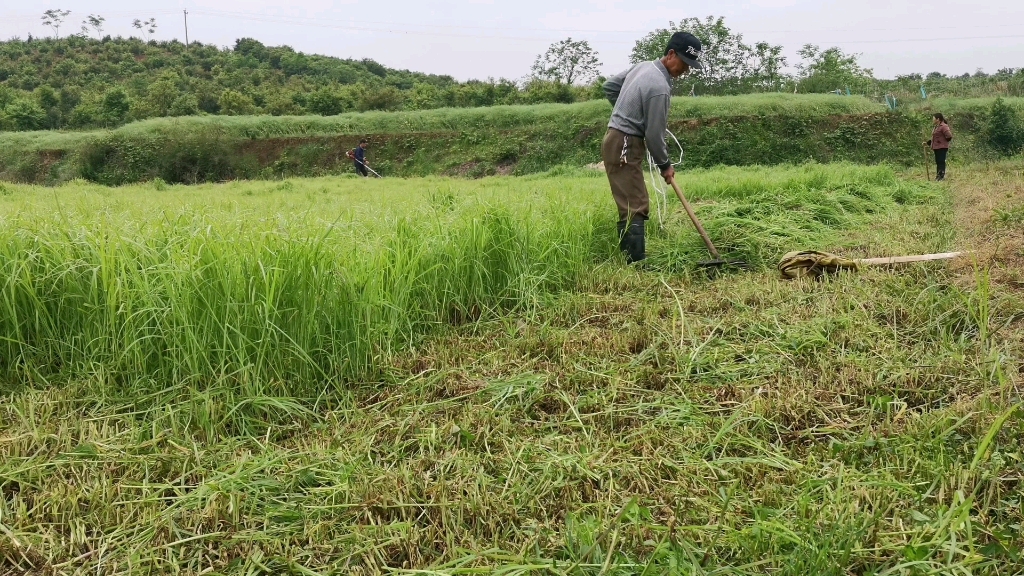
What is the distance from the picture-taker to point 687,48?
398 centimetres

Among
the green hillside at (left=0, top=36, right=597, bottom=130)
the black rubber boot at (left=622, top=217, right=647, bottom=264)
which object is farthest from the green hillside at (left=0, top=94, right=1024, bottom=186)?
the black rubber boot at (left=622, top=217, right=647, bottom=264)

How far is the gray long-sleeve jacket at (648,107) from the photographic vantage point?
4.06m

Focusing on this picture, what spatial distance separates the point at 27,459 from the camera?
174 centimetres

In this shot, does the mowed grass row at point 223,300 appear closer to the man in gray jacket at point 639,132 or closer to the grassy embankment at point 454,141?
the man in gray jacket at point 639,132

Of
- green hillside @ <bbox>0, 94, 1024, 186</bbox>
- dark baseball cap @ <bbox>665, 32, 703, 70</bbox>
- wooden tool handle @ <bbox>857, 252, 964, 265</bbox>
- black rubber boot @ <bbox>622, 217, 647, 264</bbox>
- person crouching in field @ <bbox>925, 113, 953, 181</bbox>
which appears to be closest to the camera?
wooden tool handle @ <bbox>857, 252, 964, 265</bbox>

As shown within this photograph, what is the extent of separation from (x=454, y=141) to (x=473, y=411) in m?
20.8

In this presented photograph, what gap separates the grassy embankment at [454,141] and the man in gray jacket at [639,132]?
14.7 metres

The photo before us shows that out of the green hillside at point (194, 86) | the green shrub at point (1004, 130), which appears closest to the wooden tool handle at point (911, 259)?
the green shrub at point (1004, 130)

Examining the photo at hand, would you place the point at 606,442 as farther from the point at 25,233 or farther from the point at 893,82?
the point at 893,82

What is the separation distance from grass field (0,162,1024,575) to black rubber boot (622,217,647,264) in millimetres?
706

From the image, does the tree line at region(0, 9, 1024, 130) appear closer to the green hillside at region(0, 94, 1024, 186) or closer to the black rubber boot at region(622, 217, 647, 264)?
the green hillside at region(0, 94, 1024, 186)

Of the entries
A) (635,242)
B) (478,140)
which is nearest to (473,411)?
(635,242)

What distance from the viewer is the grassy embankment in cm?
1825

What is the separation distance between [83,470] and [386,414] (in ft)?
2.86
